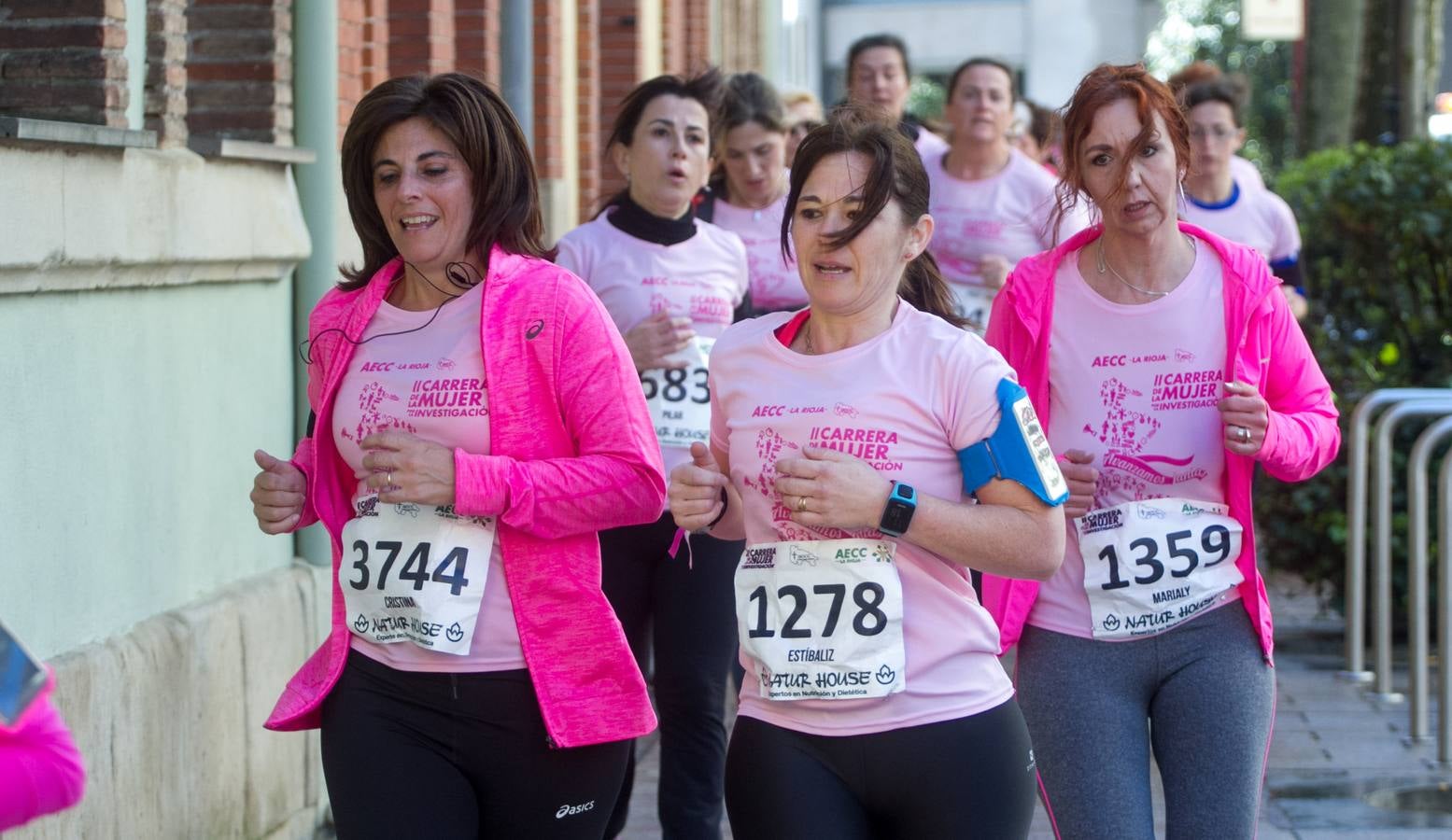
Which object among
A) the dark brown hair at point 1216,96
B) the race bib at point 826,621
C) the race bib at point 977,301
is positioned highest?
the dark brown hair at point 1216,96

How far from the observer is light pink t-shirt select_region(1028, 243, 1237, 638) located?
385cm

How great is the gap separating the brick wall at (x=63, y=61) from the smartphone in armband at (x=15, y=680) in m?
2.90

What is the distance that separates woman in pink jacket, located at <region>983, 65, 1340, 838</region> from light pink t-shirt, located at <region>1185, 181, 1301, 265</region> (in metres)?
3.63

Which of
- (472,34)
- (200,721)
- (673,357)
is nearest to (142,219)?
(200,721)

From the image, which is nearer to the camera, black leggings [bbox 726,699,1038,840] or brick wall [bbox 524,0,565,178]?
black leggings [bbox 726,699,1038,840]

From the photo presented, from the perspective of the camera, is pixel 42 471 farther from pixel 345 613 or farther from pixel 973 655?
pixel 973 655

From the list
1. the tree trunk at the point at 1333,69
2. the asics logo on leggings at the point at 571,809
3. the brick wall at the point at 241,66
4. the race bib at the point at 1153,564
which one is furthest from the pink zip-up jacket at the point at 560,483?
the tree trunk at the point at 1333,69

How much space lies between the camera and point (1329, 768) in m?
6.91

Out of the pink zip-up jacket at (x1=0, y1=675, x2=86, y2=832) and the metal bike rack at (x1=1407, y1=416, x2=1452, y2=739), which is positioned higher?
the pink zip-up jacket at (x1=0, y1=675, x2=86, y2=832)

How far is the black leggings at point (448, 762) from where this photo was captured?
11.3 feet

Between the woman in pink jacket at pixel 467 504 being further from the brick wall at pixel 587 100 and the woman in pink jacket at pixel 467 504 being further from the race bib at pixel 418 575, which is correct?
the brick wall at pixel 587 100

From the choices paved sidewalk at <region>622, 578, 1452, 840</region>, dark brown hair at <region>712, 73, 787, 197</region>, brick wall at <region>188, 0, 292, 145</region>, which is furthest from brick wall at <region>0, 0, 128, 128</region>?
paved sidewalk at <region>622, 578, 1452, 840</region>

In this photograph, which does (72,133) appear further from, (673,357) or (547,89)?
(547,89)

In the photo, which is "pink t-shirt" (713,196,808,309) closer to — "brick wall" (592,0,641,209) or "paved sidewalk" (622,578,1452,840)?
"paved sidewalk" (622,578,1452,840)
